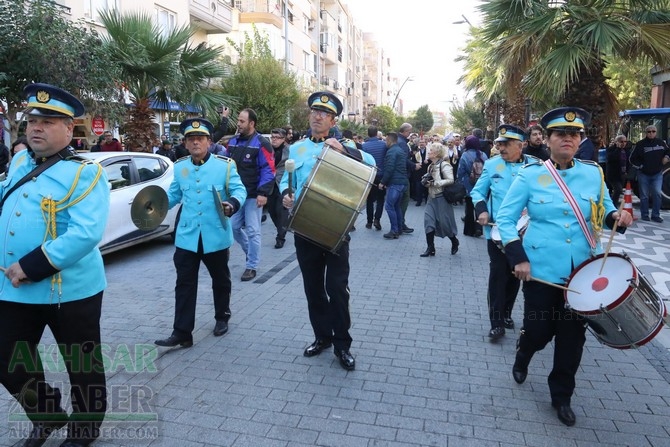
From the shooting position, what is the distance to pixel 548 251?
3.51 m

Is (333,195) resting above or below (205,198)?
above

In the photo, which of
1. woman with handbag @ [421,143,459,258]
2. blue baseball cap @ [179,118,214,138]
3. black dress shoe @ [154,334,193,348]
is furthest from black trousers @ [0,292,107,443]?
woman with handbag @ [421,143,459,258]

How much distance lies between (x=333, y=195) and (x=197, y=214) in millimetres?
1484

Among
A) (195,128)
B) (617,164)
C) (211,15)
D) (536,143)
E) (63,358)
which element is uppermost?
(211,15)

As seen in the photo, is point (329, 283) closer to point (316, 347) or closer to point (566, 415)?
point (316, 347)

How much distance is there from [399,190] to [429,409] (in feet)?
22.5

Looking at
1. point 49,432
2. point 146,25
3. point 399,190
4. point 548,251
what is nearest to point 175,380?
point 49,432

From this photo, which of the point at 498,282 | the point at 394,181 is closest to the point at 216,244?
the point at 498,282

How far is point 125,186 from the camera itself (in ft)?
26.8

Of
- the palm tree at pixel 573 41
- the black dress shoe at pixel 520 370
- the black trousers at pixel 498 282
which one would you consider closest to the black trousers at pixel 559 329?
the black dress shoe at pixel 520 370

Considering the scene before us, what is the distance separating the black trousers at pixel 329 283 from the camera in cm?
423

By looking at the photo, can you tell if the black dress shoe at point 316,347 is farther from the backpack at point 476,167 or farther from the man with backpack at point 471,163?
the backpack at point 476,167

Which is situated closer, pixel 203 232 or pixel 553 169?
→ pixel 553 169

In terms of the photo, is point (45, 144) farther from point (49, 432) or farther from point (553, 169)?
point (553, 169)
